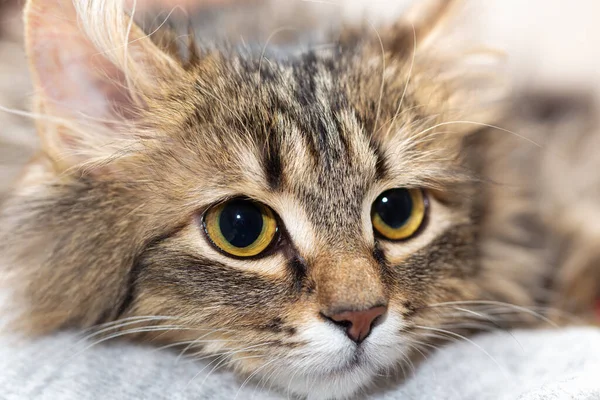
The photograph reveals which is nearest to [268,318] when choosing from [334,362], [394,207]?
[334,362]

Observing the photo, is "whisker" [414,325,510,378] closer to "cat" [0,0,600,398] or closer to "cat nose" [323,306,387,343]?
"cat" [0,0,600,398]

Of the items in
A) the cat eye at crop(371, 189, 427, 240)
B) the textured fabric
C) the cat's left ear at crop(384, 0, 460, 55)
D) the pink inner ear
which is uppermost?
the cat's left ear at crop(384, 0, 460, 55)

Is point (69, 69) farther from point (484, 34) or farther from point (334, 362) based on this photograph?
point (484, 34)

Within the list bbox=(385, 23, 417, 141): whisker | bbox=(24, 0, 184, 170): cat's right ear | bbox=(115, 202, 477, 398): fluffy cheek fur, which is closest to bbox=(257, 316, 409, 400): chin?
bbox=(115, 202, 477, 398): fluffy cheek fur

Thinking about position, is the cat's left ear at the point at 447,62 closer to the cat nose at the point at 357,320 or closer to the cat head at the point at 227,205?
the cat head at the point at 227,205

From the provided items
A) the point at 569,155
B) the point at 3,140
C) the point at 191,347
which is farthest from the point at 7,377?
the point at 569,155

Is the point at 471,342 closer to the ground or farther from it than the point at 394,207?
closer to the ground
